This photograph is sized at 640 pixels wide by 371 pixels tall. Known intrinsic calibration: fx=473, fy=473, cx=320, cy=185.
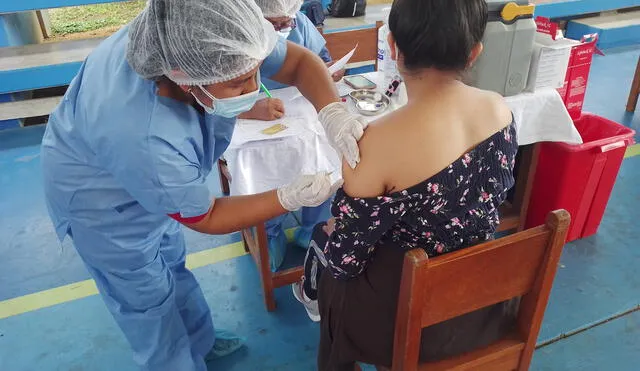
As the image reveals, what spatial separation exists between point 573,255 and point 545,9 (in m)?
3.18

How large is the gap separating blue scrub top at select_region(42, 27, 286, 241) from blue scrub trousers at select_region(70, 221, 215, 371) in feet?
0.17

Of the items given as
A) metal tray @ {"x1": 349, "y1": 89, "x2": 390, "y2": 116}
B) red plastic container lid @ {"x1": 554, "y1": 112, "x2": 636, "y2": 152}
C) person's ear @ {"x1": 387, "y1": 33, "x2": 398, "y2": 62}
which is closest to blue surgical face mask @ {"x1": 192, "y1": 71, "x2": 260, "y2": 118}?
person's ear @ {"x1": 387, "y1": 33, "x2": 398, "y2": 62}

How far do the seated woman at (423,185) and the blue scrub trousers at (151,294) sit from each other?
503 millimetres

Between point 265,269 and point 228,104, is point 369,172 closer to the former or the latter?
point 228,104

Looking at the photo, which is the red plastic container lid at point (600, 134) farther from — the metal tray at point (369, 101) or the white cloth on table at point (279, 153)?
the white cloth on table at point (279, 153)

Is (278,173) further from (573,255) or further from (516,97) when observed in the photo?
(573,255)

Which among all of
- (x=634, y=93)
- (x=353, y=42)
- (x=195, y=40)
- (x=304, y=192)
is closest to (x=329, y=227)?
(x=304, y=192)

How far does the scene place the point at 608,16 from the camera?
193 inches

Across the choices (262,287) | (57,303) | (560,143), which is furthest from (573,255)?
(57,303)

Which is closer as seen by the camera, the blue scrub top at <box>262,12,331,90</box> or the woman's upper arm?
the woman's upper arm

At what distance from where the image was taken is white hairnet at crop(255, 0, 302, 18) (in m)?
1.72

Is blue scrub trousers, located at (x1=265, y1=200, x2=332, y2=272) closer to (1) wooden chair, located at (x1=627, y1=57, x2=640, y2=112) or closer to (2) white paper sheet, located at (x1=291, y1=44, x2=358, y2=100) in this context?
(2) white paper sheet, located at (x1=291, y1=44, x2=358, y2=100)

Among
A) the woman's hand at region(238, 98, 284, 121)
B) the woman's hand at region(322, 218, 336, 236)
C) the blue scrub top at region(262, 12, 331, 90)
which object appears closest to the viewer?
the woman's hand at region(322, 218, 336, 236)

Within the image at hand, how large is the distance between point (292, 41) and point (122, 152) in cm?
121
